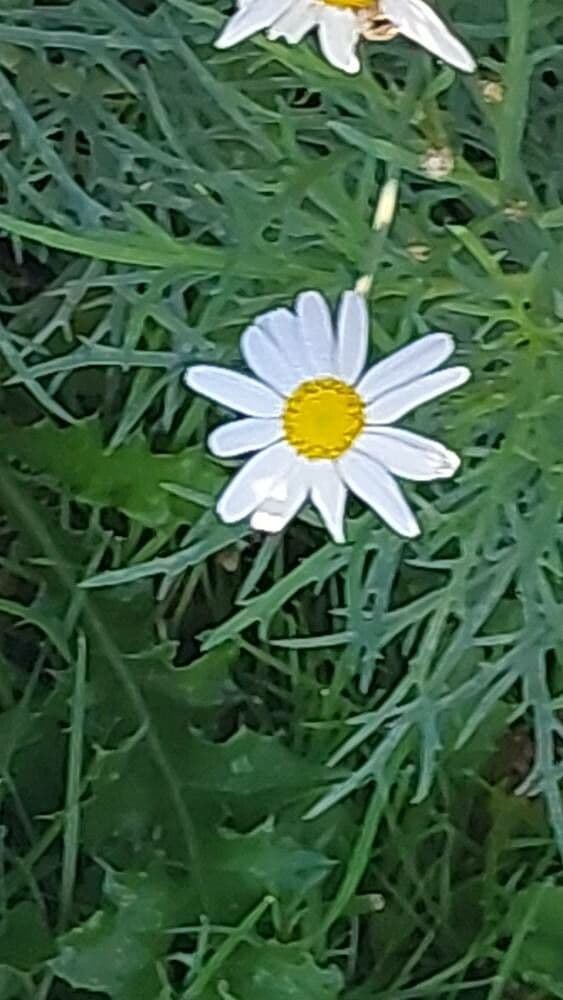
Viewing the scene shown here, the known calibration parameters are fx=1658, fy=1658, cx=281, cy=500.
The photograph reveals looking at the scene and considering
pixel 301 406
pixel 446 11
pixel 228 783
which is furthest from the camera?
pixel 228 783

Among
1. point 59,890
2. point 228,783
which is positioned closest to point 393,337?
point 228,783

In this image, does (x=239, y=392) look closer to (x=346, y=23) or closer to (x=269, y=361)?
(x=269, y=361)

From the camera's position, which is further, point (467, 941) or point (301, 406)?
point (467, 941)

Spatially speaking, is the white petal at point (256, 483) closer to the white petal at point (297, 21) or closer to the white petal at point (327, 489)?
the white petal at point (327, 489)

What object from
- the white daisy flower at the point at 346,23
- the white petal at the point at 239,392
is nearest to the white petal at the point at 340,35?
the white daisy flower at the point at 346,23

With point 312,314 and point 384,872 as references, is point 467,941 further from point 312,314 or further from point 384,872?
point 312,314

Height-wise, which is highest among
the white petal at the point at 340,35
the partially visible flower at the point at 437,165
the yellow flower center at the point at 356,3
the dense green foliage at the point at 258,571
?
the yellow flower center at the point at 356,3

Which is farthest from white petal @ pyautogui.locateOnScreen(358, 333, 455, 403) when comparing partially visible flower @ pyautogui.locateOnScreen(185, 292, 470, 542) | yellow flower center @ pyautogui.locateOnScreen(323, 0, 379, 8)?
yellow flower center @ pyautogui.locateOnScreen(323, 0, 379, 8)
